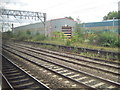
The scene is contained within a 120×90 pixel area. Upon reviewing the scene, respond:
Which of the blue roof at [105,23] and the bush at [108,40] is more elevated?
the blue roof at [105,23]

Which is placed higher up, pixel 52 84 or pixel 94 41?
pixel 94 41

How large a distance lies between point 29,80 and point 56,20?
24.1 m

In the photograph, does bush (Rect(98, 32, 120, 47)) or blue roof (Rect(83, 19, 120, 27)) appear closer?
bush (Rect(98, 32, 120, 47))

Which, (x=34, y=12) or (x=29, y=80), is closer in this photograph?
(x=29, y=80)

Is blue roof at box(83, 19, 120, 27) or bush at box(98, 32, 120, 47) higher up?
blue roof at box(83, 19, 120, 27)

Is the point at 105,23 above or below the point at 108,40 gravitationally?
above

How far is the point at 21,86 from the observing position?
5.10 m

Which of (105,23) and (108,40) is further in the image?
(105,23)

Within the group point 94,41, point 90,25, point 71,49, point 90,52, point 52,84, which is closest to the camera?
point 52,84

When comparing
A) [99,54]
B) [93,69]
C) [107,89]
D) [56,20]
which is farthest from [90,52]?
[56,20]

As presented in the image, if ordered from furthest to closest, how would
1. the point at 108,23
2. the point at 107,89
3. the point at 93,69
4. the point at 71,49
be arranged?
the point at 108,23 → the point at 71,49 → the point at 93,69 → the point at 107,89

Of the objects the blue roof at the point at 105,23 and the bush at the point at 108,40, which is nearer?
the bush at the point at 108,40

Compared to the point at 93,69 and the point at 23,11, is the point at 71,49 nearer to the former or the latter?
the point at 93,69

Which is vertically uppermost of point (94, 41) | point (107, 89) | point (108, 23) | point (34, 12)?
point (34, 12)
